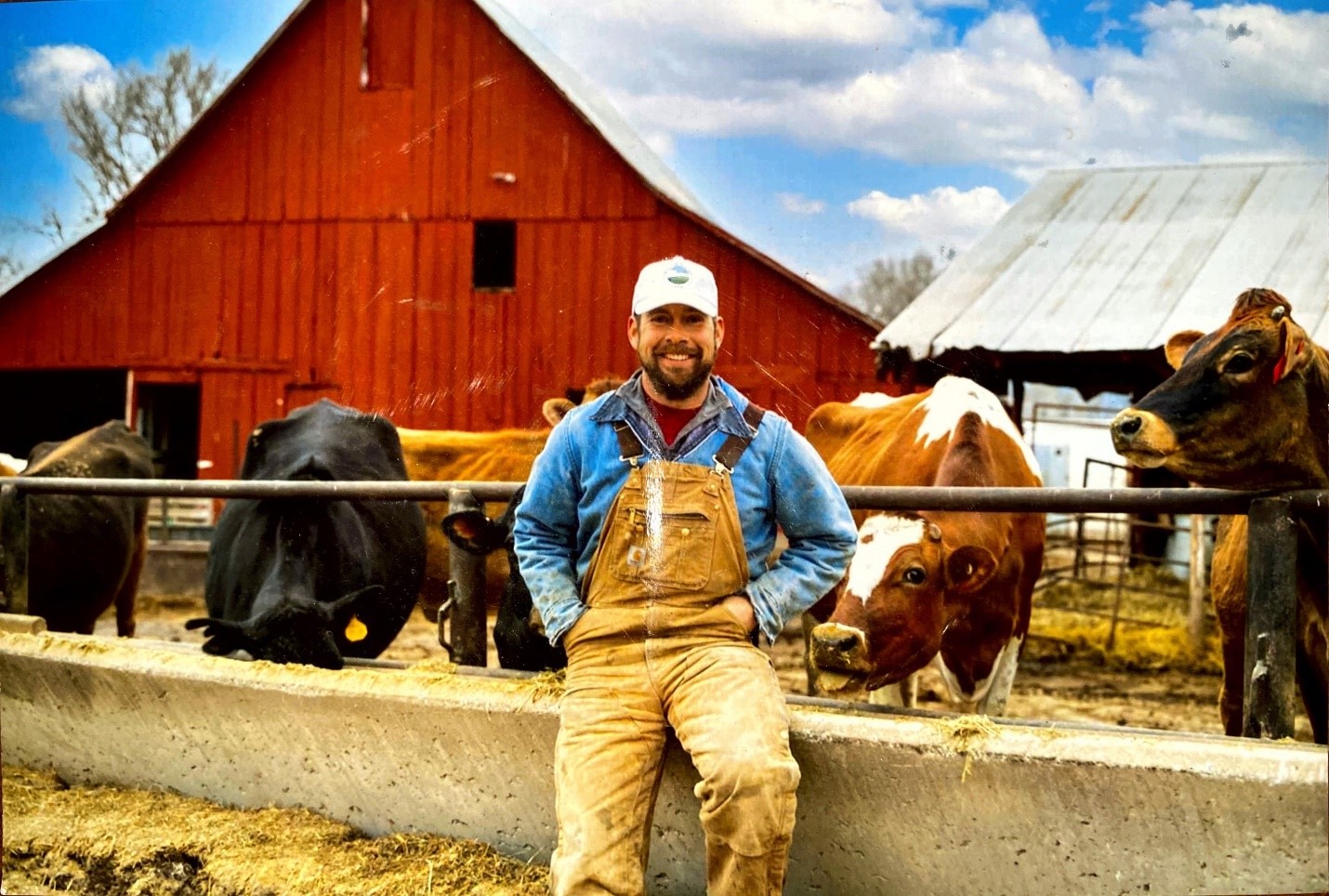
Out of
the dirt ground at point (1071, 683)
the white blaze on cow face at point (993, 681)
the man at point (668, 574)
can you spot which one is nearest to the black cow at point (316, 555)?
the man at point (668, 574)

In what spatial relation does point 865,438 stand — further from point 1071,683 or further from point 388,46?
point 388,46

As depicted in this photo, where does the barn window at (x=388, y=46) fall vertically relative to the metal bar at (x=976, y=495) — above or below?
→ above

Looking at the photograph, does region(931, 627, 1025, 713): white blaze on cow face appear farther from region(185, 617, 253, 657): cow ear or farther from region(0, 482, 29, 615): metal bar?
region(0, 482, 29, 615): metal bar

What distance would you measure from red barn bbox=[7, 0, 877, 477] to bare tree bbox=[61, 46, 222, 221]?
21 cm

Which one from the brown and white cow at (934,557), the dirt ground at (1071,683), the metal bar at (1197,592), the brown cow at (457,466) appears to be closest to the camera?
the brown and white cow at (934,557)

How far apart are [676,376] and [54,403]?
7.80m

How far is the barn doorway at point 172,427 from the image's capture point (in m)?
10.6

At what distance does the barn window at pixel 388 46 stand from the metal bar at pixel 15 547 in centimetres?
417

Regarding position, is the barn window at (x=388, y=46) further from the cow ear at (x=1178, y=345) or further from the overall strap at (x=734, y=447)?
the overall strap at (x=734, y=447)

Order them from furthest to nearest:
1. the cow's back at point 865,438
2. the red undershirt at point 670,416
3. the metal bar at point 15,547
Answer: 1. the cow's back at point 865,438
2. the metal bar at point 15,547
3. the red undershirt at point 670,416

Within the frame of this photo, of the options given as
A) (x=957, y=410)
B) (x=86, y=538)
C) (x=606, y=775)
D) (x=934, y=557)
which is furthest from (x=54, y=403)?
(x=606, y=775)

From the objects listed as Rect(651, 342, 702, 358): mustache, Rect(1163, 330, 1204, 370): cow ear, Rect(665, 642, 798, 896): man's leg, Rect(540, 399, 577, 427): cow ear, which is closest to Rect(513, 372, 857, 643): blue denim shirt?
Rect(651, 342, 702, 358): mustache

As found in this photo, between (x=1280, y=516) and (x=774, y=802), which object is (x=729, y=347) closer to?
(x=1280, y=516)

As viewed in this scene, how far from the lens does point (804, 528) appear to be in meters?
2.76
